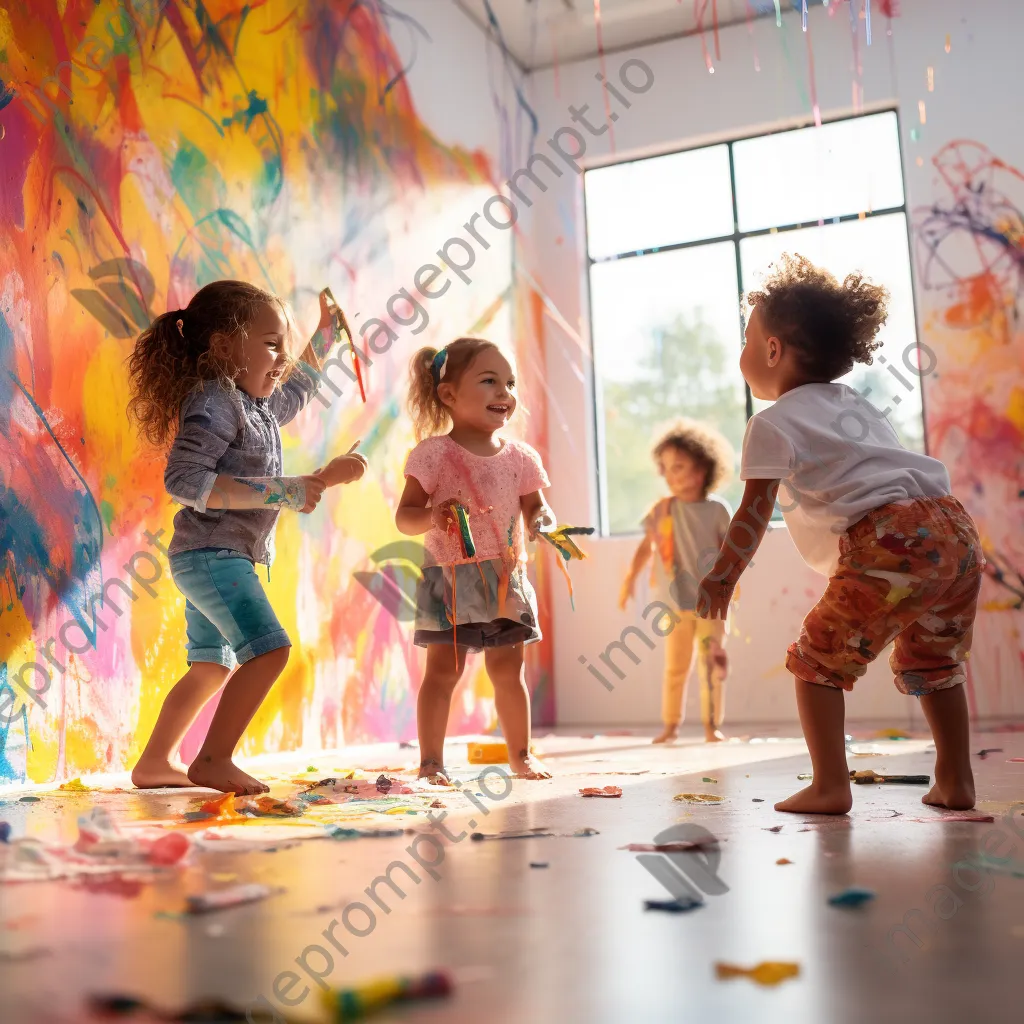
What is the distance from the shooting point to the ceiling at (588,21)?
498 centimetres

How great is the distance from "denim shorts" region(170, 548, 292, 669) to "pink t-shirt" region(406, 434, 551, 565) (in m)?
0.45

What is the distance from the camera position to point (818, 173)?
5.05 m

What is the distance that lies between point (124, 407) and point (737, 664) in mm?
2948

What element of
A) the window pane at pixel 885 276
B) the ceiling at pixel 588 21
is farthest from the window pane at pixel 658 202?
the ceiling at pixel 588 21

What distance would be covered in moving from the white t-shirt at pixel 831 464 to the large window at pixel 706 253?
307cm

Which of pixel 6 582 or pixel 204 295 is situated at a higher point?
pixel 204 295

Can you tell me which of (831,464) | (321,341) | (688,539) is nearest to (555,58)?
(688,539)

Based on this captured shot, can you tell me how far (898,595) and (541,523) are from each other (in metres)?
1.04

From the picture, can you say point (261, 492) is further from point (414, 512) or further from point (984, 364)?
point (984, 364)

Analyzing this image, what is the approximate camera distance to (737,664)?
15.9 ft

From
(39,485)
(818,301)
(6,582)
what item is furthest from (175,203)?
(818,301)

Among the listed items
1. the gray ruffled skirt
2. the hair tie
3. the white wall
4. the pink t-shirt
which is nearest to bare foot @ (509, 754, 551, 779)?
the gray ruffled skirt

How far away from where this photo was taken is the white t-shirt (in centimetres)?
181

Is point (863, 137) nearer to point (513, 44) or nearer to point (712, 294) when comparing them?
point (712, 294)
